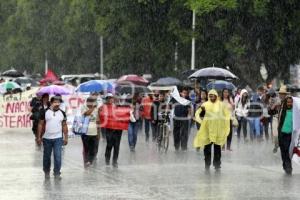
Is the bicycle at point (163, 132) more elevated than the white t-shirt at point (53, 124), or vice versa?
the white t-shirt at point (53, 124)

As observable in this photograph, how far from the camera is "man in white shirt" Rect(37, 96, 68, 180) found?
16406 millimetres

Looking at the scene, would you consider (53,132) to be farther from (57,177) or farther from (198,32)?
(198,32)

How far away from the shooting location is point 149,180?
15.6 meters

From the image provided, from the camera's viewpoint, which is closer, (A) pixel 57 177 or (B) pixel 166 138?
(A) pixel 57 177

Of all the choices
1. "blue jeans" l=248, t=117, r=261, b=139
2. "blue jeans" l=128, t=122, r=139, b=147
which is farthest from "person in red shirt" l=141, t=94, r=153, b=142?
"blue jeans" l=128, t=122, r=139, b=147

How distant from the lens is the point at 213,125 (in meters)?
18.0

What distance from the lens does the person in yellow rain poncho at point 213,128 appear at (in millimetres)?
17859

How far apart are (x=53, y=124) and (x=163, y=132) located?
659 cm

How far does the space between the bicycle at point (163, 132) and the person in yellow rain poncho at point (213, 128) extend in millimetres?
4198

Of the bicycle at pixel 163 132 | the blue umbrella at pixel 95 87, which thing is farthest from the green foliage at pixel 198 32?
the bicycle at pixel 163 132

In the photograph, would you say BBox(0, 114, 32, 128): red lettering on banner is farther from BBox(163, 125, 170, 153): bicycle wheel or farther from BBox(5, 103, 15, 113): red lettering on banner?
BBox(163, 125, 170, 153): bicycle wheel

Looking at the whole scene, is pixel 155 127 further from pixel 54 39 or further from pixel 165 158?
pixel 54 39

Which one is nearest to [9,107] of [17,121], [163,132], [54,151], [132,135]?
[17,121]

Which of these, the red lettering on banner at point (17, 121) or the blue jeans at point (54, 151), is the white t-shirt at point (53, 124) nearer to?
the blue jeans at point (54, 151)
